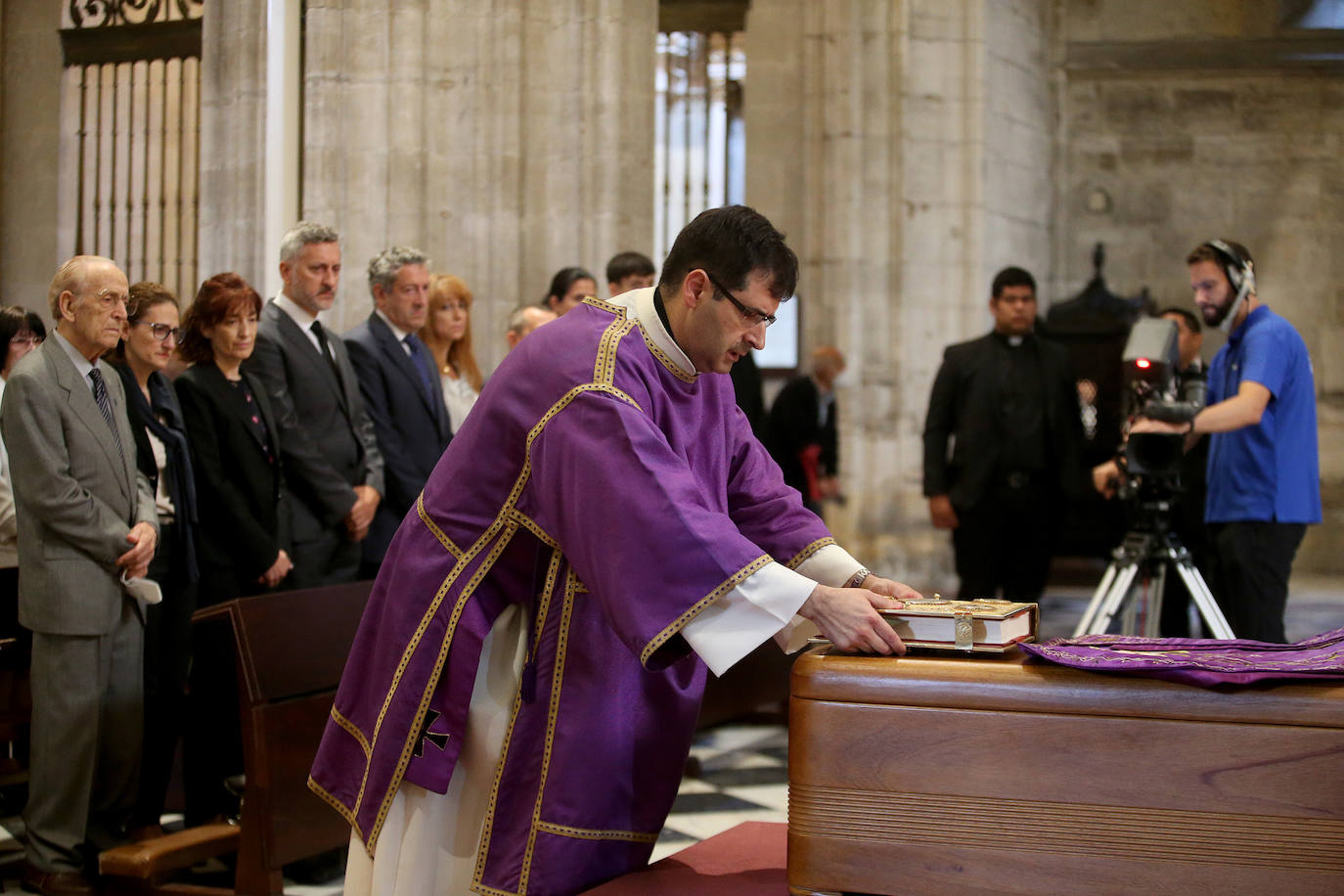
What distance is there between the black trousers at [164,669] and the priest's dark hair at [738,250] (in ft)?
7.37

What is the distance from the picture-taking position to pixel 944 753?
1774mm

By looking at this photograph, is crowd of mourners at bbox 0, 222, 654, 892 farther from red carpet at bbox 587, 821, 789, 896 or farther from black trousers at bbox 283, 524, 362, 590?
red carpet at bbox 587, 821, 789, 896

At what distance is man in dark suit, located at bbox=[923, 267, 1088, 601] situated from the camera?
5.40 metres

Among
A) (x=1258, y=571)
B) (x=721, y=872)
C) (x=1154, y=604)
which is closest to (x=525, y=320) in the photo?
(x=1154, y=604)

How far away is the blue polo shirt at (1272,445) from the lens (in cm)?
418

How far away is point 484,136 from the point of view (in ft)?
21.6

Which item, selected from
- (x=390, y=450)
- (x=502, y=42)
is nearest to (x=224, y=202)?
(x=390, y=450)

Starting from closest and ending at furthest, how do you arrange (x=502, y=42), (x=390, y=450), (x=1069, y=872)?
(x=1069, y=872), (x=390, y=450), (x=502, y=42)

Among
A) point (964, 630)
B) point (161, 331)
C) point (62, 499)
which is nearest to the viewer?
point (964, 630)

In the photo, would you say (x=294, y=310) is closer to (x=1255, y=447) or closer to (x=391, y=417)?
(x=391, y=417)

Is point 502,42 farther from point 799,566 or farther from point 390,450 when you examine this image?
point 799,566

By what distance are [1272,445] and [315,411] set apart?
2946 mm

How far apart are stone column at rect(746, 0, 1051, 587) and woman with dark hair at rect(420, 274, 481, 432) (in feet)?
12.2

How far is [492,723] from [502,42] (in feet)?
16.6
